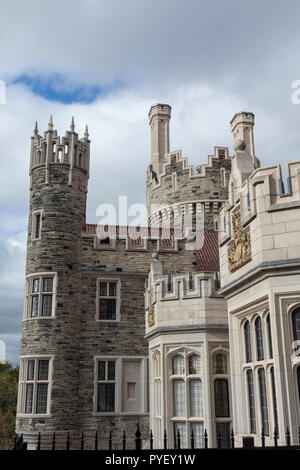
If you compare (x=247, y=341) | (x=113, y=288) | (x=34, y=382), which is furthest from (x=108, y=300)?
(x=247, y=341)

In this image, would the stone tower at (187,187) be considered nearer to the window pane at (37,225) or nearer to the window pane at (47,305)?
the window pane at (37,225)

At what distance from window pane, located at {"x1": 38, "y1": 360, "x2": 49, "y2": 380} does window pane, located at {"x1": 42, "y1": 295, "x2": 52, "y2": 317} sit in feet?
5.76

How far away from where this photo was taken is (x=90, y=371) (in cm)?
1827

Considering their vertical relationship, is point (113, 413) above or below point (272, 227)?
below

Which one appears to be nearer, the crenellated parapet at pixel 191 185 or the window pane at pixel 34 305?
the window pane at pixel 34 305

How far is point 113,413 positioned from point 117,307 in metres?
3.97

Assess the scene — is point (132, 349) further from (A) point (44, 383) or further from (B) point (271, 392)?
(B) point (271, 392)

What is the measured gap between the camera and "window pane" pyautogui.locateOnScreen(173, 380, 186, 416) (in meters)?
12.0

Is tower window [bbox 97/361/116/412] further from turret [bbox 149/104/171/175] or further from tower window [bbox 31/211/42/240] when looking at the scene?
turret [bbox 149/104/171/175]

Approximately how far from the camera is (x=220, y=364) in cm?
1194

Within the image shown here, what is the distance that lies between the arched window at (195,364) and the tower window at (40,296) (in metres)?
7.70

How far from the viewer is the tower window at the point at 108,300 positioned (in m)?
19.0

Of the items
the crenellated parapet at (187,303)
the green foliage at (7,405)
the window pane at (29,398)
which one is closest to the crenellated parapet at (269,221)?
the crenellated parapet at (187,303)
